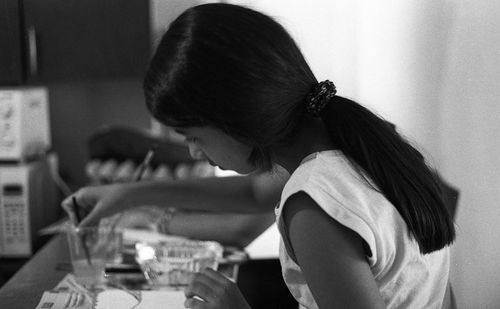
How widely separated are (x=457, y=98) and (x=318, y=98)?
816 mm

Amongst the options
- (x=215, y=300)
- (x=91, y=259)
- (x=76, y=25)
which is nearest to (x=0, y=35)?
(x=91, y=259)

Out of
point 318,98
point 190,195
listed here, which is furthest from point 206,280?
point 190,195

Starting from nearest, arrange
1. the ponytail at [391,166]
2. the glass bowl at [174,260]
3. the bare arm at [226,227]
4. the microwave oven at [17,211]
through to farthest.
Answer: the ponytail at [391,166]
the glass bowl at [174,260]
the bare arm at [226,227]
the microwave oven at [17,211]

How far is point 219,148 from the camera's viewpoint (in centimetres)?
98

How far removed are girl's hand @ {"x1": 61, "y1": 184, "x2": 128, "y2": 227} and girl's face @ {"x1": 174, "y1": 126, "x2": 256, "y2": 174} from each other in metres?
0.39

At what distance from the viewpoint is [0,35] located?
4.58 ft

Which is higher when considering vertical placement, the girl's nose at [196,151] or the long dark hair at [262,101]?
the long dark hair at [262,101]

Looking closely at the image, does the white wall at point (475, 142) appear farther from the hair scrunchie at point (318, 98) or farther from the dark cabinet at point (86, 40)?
the dark cabinet at point (86, 40)

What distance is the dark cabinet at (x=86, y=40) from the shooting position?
88.3 inches

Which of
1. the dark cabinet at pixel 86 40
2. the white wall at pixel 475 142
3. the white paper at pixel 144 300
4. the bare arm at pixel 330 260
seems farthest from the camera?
the dark cabinet at pixel 86 40

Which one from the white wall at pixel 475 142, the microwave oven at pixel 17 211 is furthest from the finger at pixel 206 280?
the microwave oven at pixel 17 211

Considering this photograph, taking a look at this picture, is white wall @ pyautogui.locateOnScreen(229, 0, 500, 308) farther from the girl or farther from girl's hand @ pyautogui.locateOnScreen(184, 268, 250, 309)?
girl's hand @ pyautogui.locateOnScreen(184, 268, 250, 309)

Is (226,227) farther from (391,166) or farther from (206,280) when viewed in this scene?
(391,166)

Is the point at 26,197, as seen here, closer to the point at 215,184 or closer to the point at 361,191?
the point at 215,184
